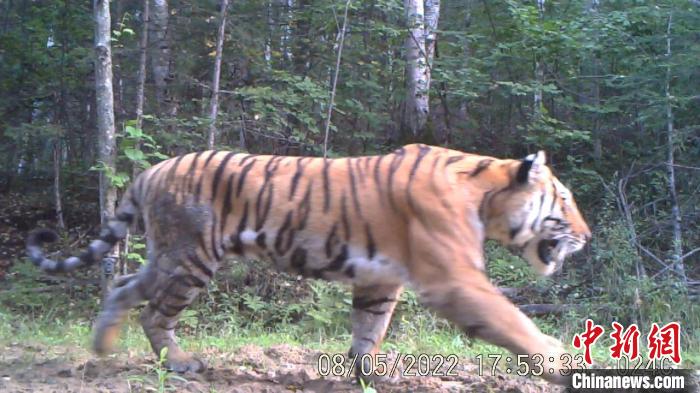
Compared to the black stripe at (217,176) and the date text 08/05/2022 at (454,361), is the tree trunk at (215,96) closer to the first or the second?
the black stripe at (217,176)

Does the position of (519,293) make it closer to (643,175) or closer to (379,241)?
(643,175)

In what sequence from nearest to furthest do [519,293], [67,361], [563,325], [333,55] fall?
[67,361] → [563,325] → [519,293] → [333,55]

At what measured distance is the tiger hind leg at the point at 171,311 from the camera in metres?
4.89

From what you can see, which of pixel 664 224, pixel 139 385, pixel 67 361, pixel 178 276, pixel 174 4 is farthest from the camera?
pixel 174 4

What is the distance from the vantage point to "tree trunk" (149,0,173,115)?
1220 cm

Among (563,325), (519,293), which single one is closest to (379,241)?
(563,325)

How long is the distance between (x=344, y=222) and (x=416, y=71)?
27.4ft

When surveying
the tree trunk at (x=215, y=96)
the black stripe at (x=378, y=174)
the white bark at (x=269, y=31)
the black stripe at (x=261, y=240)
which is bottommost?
the black stripe at (x=261, y=240)

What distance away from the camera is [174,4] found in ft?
42.8

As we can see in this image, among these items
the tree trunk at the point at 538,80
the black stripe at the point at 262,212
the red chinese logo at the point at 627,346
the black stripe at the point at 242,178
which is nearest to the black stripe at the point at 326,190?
the black stripe at the point at 262,212

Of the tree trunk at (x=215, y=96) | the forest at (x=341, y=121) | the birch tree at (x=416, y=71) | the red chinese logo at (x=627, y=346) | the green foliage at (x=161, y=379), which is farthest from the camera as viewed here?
the birch tree at (x=416, y=71)

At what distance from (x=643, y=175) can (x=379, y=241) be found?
10.5 m

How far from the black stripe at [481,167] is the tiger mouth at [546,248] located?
62 centimetres

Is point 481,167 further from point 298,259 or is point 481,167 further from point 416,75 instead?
point 416,75
